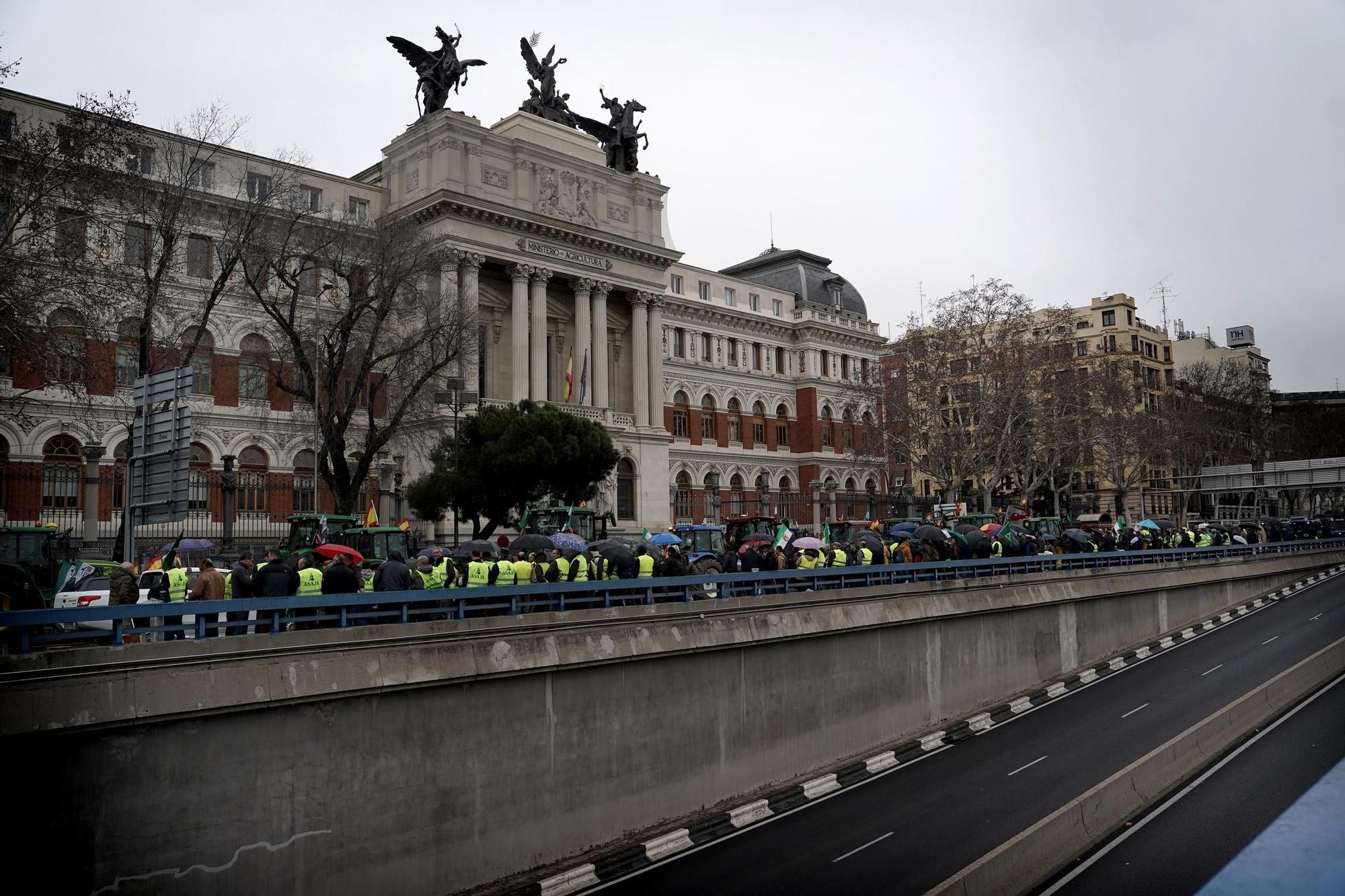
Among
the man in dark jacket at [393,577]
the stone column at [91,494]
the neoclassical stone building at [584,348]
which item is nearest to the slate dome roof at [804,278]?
the neoclassical stone building at [584,348]

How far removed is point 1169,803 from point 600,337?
4175 cm

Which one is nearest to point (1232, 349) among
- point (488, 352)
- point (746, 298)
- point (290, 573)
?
point (746, 298)

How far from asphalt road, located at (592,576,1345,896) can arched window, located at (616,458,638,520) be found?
31.2m

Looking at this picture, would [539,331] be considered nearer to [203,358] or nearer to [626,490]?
[626,490]

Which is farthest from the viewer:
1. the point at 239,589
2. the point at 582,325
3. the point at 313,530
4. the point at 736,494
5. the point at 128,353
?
the point at 736,494

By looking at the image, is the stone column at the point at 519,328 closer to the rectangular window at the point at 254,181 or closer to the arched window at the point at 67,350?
the rectangular window at the point at 254,181

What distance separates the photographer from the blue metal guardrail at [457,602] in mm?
9945

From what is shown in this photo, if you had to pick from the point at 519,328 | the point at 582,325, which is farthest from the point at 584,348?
the point at 519,328

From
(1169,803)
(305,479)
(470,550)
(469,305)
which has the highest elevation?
(469,305)

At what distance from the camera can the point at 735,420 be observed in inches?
2753

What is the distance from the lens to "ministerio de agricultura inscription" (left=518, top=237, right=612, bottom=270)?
5009 cm

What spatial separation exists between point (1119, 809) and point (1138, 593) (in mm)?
Result: 18312

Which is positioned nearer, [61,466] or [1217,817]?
[1217,817]

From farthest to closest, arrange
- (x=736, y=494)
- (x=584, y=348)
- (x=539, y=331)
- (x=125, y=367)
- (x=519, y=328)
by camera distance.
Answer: (x=736, y=494) < (x=584, y=348) < (x=539, y=331) < (x=519, y=328) < (x=125, y=367)
